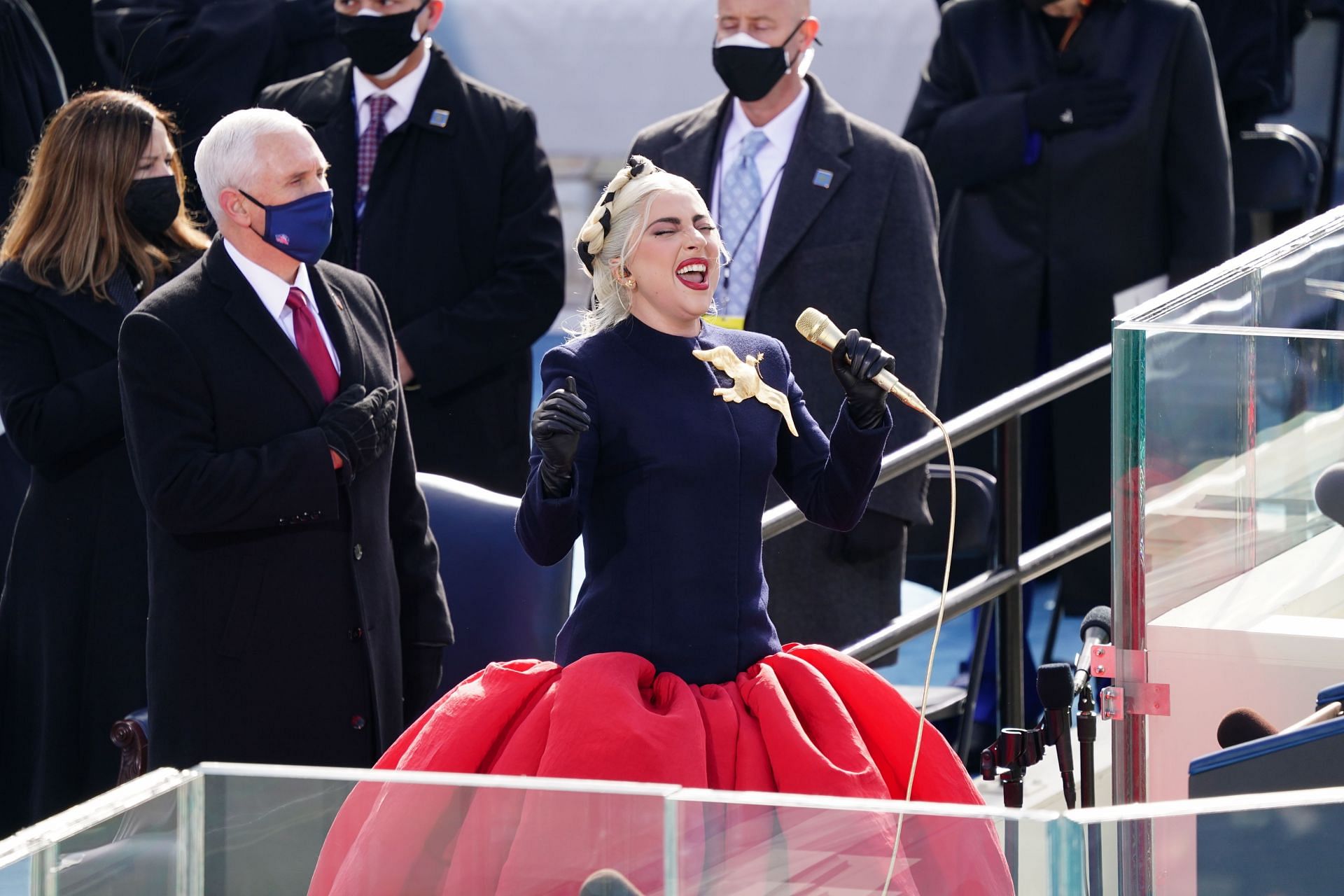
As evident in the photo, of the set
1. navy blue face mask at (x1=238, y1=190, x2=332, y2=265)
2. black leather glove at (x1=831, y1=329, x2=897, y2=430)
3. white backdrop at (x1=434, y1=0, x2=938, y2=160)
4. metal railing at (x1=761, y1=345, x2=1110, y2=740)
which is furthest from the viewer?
white backdrop at (x1=434, y1=0, x2=938, y2=160)

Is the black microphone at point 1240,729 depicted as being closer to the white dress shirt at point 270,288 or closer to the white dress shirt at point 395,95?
the white dress shirt at point 270,288

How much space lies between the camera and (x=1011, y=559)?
160 inches

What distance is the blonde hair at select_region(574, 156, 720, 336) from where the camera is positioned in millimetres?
2793

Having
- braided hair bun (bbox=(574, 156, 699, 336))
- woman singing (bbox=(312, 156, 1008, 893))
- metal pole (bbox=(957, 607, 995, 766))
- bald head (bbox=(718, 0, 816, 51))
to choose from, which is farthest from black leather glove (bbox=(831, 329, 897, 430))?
bald head (bbox=(718, 0, 816, 51))

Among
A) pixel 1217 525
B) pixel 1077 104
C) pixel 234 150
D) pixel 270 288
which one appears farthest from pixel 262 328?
pixel 1077 104

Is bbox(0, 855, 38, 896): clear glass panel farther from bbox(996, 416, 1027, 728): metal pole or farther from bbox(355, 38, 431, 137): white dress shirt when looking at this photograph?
bbox(355, 38, 431, 137): white dress shirt

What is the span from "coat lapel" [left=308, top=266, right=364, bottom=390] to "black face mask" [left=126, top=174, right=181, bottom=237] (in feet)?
2.16

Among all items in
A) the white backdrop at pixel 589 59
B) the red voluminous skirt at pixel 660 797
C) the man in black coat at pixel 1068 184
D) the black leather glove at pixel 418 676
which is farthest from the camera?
the white backdrop at pixel 589 59

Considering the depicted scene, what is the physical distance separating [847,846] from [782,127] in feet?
9.13

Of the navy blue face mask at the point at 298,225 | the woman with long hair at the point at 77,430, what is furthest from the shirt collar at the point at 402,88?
the navy blue face mask at the point at 298,225

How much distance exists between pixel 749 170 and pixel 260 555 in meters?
1.49

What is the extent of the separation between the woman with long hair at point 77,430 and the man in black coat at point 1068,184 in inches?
82.7

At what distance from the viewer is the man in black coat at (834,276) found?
4160 millimetres

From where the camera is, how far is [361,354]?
3494 millimetres
